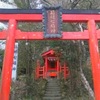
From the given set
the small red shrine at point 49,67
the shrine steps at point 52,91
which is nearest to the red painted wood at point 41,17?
the shrine steps at point 52,91

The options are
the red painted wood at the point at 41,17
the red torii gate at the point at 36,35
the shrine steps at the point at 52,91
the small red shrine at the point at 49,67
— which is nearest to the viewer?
the red torii gate at the point at 36,35

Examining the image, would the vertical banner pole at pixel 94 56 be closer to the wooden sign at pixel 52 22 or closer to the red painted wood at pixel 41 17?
the red painted wood at pixel 41 17

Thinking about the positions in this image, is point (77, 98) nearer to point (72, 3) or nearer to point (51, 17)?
point (72, 3)

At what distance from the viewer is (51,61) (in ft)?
60.7

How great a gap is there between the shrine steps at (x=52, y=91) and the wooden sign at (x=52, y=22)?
5886mm

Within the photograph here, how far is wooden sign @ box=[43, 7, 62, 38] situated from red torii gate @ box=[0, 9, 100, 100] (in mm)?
168

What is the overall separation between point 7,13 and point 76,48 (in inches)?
190

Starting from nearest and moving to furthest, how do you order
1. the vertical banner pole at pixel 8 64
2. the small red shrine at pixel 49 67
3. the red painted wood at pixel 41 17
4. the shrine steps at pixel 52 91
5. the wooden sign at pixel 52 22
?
1. the vertical banner pole at pixel 8 64
2. the wooden sign at pixel 52 22
3. the red painted wood at pixel 41 17
4. the shrine steps at pixel 52 91
5. the small red shrine at pixel 49 67

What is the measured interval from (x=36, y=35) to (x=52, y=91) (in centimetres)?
701

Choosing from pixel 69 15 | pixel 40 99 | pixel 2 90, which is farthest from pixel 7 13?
pixel 40 99

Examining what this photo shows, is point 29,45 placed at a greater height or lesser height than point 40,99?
greater

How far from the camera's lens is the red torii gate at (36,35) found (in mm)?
7262

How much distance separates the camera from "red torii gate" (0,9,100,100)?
286 inches

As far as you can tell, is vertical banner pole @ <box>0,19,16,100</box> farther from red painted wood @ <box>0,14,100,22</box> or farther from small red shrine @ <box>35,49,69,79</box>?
small red shrine @ <box>35,49,69,79</box>
